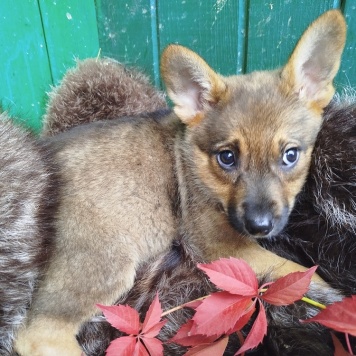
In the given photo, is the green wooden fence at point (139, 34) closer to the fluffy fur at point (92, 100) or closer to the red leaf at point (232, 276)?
the fluffy fur at point (92, 100)

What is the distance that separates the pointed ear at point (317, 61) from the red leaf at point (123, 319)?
111cm

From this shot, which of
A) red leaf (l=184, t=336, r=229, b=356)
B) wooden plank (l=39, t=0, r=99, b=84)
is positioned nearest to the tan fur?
red leaf (l=184, t=336, r=229, b=356)

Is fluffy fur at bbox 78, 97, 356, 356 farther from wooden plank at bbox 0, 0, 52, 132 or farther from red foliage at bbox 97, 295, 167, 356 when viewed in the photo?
wooden plank at bbox 0, 0, 52, 132

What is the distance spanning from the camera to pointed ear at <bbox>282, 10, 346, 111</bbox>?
167cm

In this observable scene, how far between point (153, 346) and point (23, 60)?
77.3 inches

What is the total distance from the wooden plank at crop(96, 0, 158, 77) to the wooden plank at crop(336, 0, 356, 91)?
3.72 ft

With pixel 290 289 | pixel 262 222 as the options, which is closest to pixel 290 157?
pixel 262 222

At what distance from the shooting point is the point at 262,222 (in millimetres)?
1603

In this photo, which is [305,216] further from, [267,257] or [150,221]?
[150,221]

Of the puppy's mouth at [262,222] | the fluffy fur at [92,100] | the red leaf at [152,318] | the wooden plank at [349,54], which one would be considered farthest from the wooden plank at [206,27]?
the red leaf at [152,318]

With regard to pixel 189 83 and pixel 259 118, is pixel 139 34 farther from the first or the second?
pixel 259 118

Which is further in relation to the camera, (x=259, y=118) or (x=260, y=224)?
(x=259, y=118)

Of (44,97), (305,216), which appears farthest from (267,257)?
(44,97)

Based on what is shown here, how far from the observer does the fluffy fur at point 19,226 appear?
1.41m
